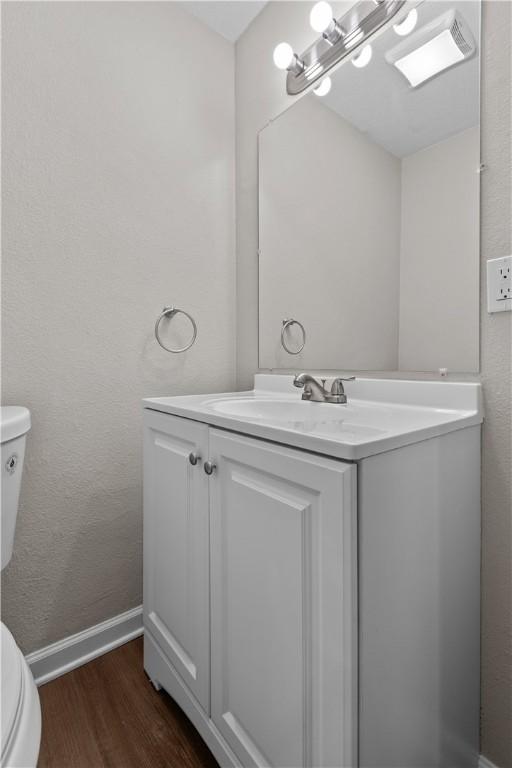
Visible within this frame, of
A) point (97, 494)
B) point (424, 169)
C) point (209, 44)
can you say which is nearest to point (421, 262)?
point (424, 169)

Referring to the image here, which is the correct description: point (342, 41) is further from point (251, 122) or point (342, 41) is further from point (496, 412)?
point (496, 412)

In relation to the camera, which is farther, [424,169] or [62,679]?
[62,679]

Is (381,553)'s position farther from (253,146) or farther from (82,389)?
(253,146)

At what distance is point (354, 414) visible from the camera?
1032mm

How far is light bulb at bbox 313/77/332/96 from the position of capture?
1276mm

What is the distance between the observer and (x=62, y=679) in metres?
1.22

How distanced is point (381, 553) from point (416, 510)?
123mm

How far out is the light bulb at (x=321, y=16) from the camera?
116 centimetres

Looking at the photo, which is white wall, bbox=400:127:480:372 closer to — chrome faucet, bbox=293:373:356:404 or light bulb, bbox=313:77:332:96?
chrome faucet, bbox=293:373:356:404

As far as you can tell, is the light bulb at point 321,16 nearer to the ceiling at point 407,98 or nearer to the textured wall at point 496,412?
the ceiling at point 407,98

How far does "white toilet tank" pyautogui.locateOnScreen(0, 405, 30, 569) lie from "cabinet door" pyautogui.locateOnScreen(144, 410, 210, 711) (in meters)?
0.32

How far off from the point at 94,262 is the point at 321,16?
1.01 metres

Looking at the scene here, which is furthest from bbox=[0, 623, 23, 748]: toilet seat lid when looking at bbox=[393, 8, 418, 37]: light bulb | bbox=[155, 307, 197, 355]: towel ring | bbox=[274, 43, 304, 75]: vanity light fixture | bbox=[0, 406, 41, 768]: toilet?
bbox=[274, 43, 304, 75]: vanity light fixture

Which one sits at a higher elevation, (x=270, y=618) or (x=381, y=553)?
(x=381, y=553)
